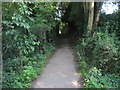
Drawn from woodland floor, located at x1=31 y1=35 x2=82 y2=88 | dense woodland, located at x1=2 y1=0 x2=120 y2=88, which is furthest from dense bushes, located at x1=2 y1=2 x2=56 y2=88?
woodland floor, located at x1=31 y1=35 x2=82 y2=88

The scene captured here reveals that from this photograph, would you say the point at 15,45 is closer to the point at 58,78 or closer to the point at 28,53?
the point at 28,53

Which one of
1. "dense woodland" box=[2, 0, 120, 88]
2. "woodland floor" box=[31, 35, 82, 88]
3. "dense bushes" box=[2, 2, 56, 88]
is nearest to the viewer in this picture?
"dense bushes" box=[2, 2, 56, 88]

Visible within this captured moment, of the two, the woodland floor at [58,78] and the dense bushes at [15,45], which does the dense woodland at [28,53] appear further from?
the woodland floor at [58,78]

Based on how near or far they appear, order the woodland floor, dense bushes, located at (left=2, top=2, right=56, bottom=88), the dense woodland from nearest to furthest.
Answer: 1. dense bushes, located at (left=2, top=2, right=56, bottom=88)
2. the dense woodland
3. the woodland floor

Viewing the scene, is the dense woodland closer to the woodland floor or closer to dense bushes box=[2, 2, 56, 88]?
dense bushes box=[2, 2, 56, 88]

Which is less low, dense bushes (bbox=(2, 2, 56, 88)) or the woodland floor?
dense bushes (bbox=(2, 2, 56, 88))

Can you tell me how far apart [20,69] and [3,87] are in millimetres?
1060

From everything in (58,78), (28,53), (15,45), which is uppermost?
(15,45)

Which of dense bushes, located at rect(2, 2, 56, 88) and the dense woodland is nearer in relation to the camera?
dense bushes, located at rect(2, 2, 56, 88)

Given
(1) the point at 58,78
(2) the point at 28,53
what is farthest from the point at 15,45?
(1) the point at 58,78

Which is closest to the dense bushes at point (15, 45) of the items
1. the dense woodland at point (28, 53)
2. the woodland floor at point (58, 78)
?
the dense woodland at point (28, 53)

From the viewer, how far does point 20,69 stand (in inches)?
161

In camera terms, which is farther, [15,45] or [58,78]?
[58,78]

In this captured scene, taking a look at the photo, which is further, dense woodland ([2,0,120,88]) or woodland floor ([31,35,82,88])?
woodland floor ([31,35,82,88])
